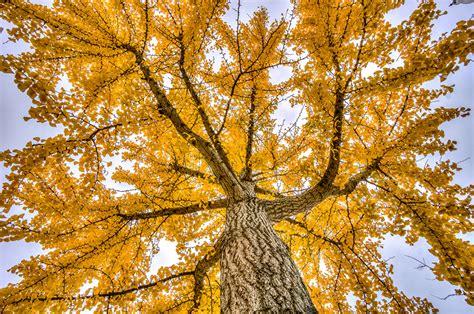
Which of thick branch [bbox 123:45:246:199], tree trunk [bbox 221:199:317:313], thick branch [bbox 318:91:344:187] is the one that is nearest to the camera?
tree trunk [bbox 221:199:317:313]

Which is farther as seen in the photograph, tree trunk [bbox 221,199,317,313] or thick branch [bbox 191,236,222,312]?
thick branch [bbox 191,236,222,312]

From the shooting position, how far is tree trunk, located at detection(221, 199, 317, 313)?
1.45m

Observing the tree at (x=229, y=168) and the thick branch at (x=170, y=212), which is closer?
the tree at (x=229, y=168)

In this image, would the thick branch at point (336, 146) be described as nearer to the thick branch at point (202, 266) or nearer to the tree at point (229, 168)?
the tree at point (229, 168)

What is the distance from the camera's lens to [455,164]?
7.82ft

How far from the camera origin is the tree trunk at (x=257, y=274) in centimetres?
145

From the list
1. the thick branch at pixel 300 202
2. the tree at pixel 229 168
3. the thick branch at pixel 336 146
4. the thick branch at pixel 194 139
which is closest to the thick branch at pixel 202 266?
the tree at pixel 229 168

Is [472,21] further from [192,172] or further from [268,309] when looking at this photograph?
[192,172]

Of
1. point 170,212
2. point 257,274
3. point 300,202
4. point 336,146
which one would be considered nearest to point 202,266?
point 170,212

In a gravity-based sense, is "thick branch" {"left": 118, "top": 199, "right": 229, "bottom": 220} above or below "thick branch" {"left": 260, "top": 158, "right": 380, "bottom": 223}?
above

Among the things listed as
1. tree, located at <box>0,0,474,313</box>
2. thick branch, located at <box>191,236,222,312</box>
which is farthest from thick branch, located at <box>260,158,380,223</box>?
thick branch, located at <box>191,236,222,312</box>

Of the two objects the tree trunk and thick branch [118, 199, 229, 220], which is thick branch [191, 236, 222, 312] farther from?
thick branch [118, 199, 229, 220]

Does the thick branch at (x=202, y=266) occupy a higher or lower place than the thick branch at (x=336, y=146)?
lower

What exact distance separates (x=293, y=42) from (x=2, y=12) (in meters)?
3.81
